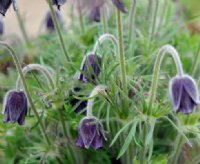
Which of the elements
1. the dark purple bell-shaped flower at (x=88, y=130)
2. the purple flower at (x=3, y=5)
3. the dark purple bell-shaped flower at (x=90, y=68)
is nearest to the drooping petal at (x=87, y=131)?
the dark purple bell-shaped flower at (x=88, y=130)

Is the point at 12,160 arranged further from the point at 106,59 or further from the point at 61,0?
the point at 61,0

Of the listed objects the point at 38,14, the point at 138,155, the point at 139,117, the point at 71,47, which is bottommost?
the point at 138,155

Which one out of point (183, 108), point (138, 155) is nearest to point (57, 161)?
point (138, 155)

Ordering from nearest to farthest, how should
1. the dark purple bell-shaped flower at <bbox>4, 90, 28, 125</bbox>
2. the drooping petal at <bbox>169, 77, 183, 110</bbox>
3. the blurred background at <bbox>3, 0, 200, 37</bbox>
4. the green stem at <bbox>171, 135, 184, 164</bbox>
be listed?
the drooping petal at <bbox>169, 77, 183, 110</bbox>, the dark purple bell-shaped flower at <bbox>4, 90, 28, 125</bbox>, the green stem at <bbox>171, 135, 184, 164</bbox>, the blurred background at <bbox>3, 0, 200, 37</bbox>

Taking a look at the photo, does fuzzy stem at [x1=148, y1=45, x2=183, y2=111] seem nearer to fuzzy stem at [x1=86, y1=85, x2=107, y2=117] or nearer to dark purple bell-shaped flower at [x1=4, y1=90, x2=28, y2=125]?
fuzzy stem at [x1=86, y1=85, x2=107, y2=117]

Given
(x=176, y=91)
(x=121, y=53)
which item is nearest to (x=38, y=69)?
(x=121, y=53)

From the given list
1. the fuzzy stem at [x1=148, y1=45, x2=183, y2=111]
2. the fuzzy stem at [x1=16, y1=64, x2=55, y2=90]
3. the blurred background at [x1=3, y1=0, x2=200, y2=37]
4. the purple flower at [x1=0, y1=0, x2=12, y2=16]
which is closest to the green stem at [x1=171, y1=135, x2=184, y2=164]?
the fuzzy stem at [x1=148, y1=45, x2=183, y2=111]
